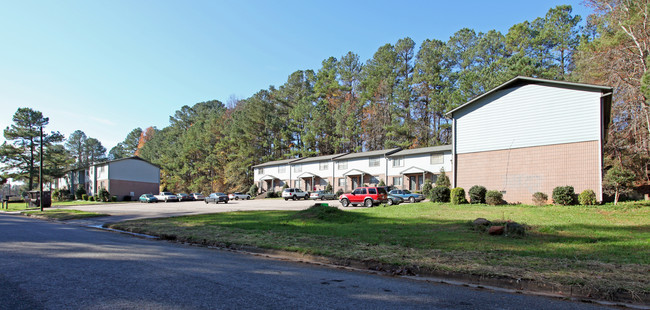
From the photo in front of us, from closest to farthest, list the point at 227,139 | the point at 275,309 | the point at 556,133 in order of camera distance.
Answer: the point at 275,309, the point at 556,133, the point at 227,139

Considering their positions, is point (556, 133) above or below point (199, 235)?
above

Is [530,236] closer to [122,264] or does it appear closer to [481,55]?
[122,264]

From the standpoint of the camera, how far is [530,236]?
39.7 ft

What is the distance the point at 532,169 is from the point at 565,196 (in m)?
3.07

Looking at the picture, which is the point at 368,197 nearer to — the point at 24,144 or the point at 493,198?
the point at 493,198

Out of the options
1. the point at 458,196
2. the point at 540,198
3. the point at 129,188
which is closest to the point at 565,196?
the point at 540,198

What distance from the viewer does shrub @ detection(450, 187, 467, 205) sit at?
26203 mm

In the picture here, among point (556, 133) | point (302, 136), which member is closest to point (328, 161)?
point (302, 136)

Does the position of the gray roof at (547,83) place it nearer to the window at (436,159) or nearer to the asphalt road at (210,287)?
the window at (436,159)

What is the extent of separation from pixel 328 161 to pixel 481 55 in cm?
2808

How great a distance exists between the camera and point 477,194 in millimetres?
25734

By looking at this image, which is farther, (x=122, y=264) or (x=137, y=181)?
(x=137, y=181)

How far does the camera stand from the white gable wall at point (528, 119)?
2364 cm

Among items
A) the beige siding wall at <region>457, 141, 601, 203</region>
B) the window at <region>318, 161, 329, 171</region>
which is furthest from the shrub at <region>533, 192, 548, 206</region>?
the window at <region>318, 161, 329, 171</region>
